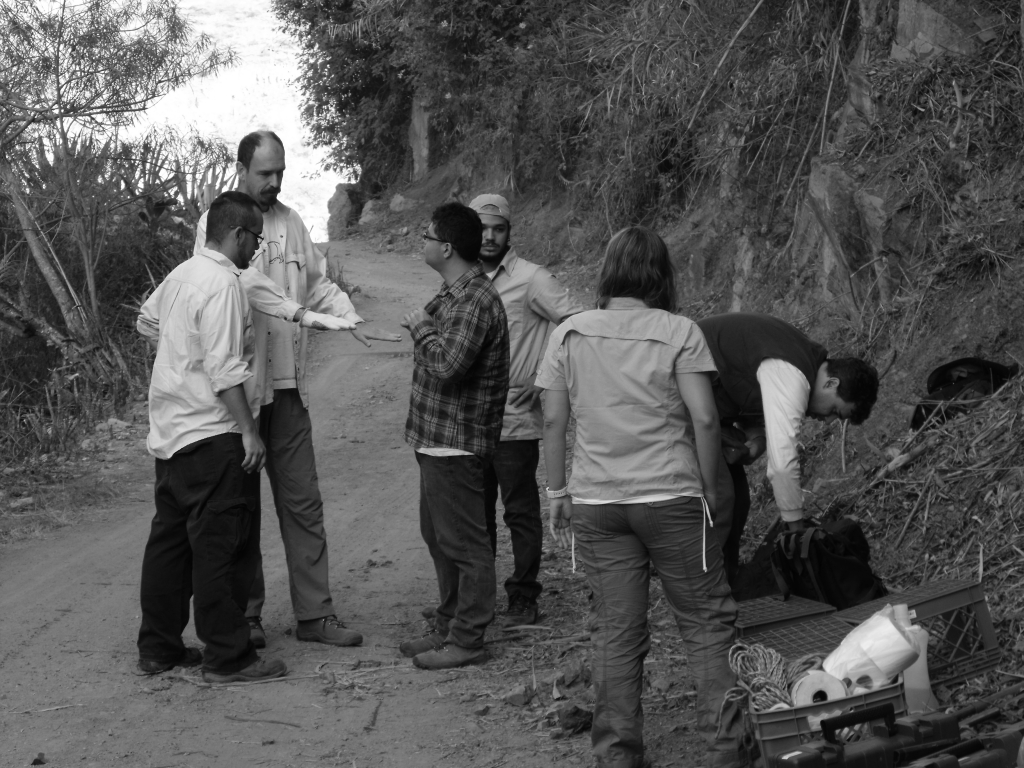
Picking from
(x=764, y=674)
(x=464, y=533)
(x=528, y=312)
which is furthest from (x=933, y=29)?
(x=764, y=674)

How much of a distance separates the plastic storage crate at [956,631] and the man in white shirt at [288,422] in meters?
2.42

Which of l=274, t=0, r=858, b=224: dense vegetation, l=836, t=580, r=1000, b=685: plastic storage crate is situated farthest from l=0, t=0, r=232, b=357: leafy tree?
l=836, t=580, r=1000, b=685: plastic storage crate

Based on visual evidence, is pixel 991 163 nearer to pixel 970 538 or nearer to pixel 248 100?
pixel 970 538

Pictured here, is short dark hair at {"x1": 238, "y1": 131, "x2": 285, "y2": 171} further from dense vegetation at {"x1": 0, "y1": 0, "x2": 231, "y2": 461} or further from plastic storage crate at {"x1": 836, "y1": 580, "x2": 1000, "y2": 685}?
dense vegetation at {"x1": 0, "y1": 0, "x2": 231, "y2": 461}

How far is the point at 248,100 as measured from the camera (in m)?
36.1

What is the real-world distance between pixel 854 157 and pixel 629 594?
16.2 feet

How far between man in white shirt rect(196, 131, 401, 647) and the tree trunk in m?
8.95

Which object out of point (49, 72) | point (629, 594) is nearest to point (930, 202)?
point (629, 594)

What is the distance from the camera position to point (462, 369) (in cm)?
434

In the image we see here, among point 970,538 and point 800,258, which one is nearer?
point 970,538

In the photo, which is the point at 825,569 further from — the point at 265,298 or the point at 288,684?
the point at 265,298

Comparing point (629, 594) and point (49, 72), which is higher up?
point (49, 72)

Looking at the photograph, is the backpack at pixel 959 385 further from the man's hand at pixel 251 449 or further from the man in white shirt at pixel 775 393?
the man's hand at pixel 251 449

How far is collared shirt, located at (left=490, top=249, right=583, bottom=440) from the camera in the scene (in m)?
5.08
